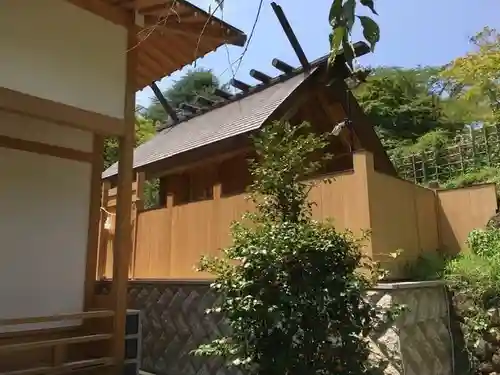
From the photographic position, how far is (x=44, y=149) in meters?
5.48

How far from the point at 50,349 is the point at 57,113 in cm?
275

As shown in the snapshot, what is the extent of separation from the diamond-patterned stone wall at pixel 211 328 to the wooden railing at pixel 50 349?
129 centimetres

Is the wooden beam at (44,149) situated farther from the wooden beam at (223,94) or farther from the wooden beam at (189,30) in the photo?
the wooden beam at (223,94)

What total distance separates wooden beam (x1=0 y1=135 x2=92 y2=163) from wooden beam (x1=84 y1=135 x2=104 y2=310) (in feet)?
0.43

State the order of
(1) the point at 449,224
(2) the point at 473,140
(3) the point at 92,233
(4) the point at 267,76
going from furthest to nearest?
(2) the point at 473,140 < (4) the point at 267,76 < (1) the point at 449,224 < (3) the point at 92,233

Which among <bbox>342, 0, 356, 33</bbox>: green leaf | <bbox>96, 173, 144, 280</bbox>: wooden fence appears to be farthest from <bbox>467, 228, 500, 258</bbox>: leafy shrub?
<bbox>96, 173, 144, 280</bbox>: wooden fence

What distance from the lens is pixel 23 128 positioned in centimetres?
538

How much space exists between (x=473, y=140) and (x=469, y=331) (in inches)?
329

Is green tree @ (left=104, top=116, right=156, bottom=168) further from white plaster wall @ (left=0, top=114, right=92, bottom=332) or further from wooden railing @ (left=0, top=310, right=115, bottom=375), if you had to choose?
wooden railing @ (left=0, top=310, right=115, bottom=375)

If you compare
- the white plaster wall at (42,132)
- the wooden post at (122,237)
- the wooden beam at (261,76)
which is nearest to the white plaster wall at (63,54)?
the wooden post at (122,237)

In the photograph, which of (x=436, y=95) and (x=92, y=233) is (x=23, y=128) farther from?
(x=436, y=95)

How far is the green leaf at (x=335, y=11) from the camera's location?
1380 mm

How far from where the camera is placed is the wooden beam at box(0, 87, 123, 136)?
4.35 metres

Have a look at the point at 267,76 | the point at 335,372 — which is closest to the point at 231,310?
the point at 335,372
